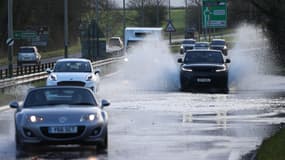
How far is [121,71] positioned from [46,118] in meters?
37.8

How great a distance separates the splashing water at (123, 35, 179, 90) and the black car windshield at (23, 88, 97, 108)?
19602 mm

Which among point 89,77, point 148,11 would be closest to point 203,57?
point 89,77

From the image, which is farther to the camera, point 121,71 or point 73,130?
point 121,71

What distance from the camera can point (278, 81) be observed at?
137 ft

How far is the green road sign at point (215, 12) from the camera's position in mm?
59188

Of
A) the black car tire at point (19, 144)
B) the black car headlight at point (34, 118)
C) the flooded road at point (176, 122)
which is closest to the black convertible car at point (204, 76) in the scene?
the flooded road at point (176, 122)

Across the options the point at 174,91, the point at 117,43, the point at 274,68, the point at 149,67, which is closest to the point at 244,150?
the point at 174,91

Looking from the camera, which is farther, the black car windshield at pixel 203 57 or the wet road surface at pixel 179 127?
the black car windshield at pixel 203 57

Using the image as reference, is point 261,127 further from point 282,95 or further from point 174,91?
point 174,91

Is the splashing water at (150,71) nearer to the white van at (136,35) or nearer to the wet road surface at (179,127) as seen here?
the white van at (136,35)

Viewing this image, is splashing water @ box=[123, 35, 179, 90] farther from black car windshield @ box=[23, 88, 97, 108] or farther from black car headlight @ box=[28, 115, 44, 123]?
black car headlight @ box=[28, 115, 44, 123]

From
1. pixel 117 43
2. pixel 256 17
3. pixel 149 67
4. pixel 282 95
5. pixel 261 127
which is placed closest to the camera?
pixel 261 127

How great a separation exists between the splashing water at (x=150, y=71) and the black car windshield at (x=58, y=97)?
64.3 ft

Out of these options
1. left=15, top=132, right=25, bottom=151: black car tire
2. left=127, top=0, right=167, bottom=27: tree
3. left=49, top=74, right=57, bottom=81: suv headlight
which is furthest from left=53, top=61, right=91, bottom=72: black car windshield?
left=127, top=0, right=167, bottom=27: tree
